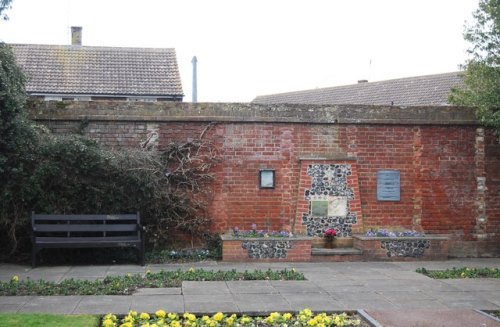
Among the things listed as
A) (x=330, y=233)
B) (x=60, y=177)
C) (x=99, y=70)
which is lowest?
(x=330, y=233)

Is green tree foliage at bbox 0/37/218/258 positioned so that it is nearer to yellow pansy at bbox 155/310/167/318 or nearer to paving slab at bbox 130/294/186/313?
paving slab at bbox 130/294/186/313

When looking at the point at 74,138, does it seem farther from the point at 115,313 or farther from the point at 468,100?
the point at 468,100

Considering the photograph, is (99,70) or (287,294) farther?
(99,70)

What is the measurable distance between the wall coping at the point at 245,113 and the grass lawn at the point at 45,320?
18.5 feet

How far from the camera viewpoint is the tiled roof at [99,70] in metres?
22.5

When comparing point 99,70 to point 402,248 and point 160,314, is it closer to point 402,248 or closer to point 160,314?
point 402,248

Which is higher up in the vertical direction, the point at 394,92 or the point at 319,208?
the point at 394,92

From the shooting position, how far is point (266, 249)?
1065 cm

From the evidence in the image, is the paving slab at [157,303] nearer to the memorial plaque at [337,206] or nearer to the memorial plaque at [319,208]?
the memorial plaque at [319,208]

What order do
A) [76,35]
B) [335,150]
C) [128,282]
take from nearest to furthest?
[128,282], [335,150], [76,35]

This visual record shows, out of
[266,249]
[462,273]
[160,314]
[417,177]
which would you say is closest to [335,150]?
[417,177]

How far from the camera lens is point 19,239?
34.2ft

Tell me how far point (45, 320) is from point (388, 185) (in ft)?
26.4

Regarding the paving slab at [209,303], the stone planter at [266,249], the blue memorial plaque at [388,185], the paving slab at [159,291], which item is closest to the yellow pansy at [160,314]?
the paving slab at [209,303]
